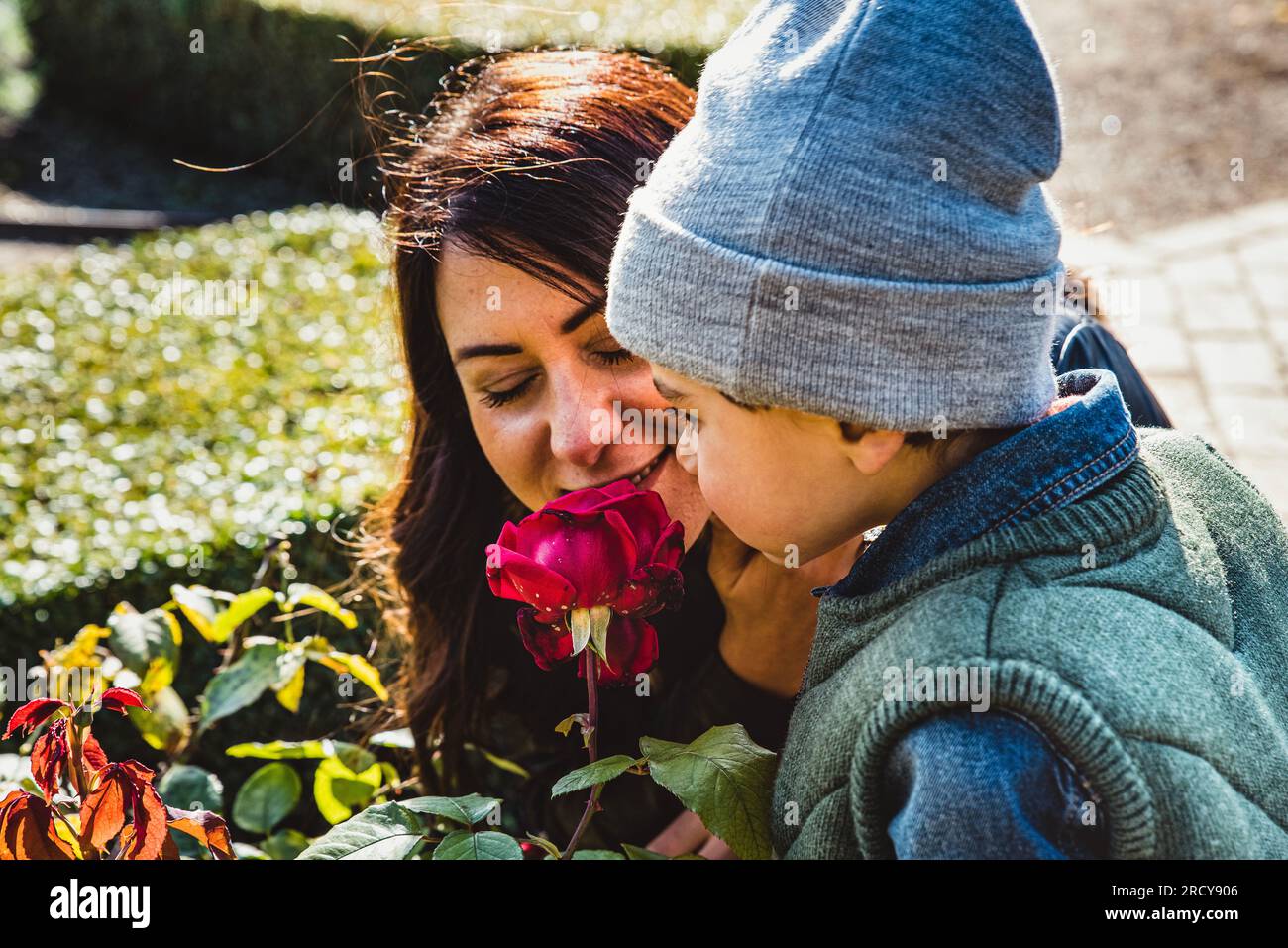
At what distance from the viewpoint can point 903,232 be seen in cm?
117

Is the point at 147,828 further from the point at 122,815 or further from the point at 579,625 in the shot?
the point at 579,625

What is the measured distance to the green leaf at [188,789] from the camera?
6.35ft

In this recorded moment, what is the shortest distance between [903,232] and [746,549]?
1.00 m

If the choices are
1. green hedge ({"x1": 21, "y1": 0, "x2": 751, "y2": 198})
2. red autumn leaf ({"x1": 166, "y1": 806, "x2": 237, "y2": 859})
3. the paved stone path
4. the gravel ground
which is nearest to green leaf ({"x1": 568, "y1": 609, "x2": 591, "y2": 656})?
red autumn leaf ({"x1": 166, "y1": 806, "x2": 237, "y2": 859})

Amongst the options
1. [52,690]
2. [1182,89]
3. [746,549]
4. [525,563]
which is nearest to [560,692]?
[746,549]

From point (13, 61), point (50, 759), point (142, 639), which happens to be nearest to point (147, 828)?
point (50, 759)

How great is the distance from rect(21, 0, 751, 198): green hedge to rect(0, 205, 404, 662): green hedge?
2.39 metres

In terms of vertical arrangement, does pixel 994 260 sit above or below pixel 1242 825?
above

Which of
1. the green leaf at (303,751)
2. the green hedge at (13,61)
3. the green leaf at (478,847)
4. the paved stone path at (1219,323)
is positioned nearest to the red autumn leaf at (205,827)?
the green leaf at (478,847)

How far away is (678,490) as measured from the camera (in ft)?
6.24

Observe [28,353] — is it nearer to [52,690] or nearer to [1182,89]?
[52,690]

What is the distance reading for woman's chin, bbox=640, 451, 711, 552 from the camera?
1.89 m

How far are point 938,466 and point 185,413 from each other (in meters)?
2.56

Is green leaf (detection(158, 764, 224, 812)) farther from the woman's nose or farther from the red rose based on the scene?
the red rose
